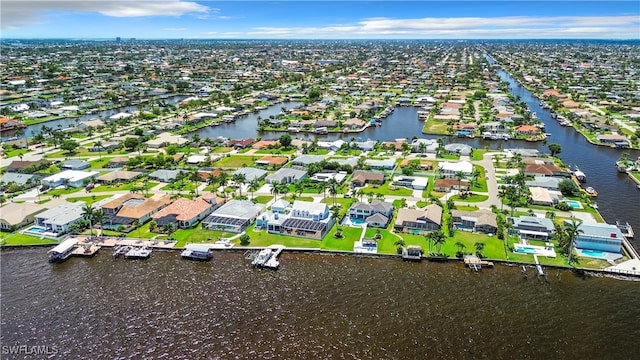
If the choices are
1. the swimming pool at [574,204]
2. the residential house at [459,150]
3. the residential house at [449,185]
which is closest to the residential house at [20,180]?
the residential house at [449,185]

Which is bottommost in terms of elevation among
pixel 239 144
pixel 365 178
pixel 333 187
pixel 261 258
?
pixel 261 258

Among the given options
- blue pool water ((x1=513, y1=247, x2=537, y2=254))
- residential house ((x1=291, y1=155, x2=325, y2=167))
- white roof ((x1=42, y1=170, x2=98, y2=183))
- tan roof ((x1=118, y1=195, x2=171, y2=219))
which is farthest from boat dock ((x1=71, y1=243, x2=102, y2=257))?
blue pool water ((x1=513, y1=247, x2=537, y2=254))

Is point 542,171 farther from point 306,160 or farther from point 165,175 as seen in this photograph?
point 165,175

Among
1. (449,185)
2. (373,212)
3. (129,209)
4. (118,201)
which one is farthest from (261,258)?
(449,185)

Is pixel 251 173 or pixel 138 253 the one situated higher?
pixel 251 173

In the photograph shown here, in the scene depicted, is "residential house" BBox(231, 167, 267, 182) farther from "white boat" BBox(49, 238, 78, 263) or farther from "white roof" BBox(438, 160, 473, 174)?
"white roof" BBox(438, 160, 473, 174)

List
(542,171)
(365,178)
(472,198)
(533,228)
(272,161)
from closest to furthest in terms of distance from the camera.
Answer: (533,228) < (472,198) < (365,178) < (542,171) < (272,161)

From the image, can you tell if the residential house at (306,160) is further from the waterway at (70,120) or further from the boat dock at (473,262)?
the waterway at (70,120)

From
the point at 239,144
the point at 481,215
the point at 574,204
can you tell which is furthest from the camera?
the point at 239,144
